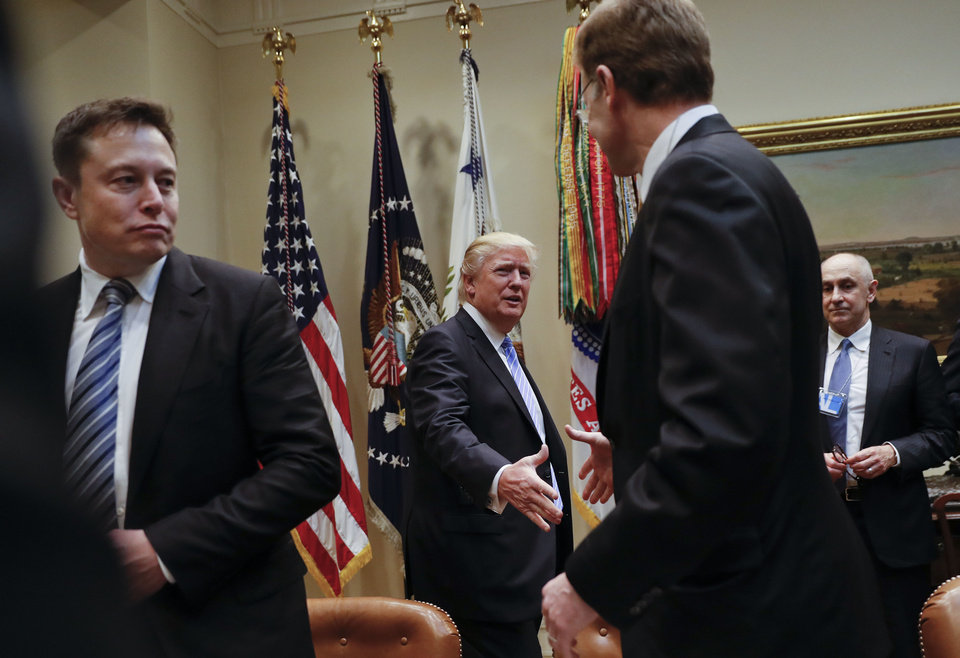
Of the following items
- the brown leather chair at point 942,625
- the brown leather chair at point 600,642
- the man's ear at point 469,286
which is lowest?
the brown leather chair at point 600,642

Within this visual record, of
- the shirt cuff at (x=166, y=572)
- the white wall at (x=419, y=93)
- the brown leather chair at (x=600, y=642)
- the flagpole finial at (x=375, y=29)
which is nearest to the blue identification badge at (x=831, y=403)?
the brown leather chair at (x=600, y=642)

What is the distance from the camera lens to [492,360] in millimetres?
3115

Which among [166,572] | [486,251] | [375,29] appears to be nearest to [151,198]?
[166,572]

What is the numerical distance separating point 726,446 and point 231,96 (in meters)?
5.20

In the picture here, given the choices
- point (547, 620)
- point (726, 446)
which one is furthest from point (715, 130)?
point (547, 620)

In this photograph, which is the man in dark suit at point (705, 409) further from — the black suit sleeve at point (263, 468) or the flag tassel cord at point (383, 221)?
the flag tassel cord at point (383, 221)

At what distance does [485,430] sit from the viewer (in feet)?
9.82

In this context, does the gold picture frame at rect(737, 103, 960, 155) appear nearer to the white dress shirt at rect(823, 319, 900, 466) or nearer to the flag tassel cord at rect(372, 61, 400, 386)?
the white dress shirt at rect(823, 319, 900, 466)

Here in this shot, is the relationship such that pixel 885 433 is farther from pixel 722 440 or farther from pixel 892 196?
pixel 722 440

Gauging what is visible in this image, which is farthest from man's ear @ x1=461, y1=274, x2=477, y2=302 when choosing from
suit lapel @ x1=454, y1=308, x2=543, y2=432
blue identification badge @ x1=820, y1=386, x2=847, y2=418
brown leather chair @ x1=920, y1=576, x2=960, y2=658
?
brown leather chair @ x1=920, y1=576, x2=960, y2=658

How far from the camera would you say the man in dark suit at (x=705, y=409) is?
108 cm

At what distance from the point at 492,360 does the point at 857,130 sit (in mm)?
2964

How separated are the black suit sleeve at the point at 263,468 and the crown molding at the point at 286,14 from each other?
13.3 feet

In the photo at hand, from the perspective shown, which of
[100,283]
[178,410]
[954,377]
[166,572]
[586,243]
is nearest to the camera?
[166,572]
